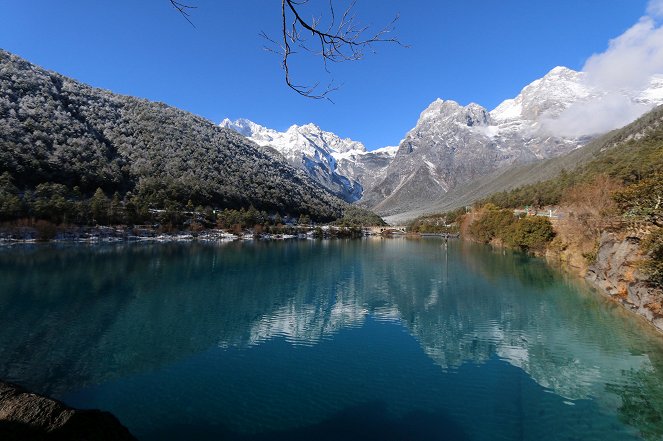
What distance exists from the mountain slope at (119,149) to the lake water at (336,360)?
82.1 meters

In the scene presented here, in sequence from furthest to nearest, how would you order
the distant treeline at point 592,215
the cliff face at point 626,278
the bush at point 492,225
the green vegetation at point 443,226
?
the green vegetation at point 443,226 < the bush at point 492,225 < the distant treeline at point 592,215 < the cliff face at point 626,278

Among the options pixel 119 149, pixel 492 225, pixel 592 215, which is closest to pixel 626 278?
pixel 592 215

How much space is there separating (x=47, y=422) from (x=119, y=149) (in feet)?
479

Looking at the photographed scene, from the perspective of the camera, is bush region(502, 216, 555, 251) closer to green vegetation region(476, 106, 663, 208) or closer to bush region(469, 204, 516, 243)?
green vegetation region(476, 106, 663, 208)

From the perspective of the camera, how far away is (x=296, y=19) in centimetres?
338

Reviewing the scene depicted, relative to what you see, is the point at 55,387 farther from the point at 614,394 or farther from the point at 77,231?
the point at 77,231

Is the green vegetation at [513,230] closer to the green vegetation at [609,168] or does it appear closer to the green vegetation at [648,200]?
the green vegetation at [609,168]

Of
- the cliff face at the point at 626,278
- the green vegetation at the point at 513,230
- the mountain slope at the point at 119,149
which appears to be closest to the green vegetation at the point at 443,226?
the green vegetation at the point at 513,230

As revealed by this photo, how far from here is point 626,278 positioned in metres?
25.7

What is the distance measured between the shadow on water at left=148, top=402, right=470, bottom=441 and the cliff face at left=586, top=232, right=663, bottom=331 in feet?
55.5

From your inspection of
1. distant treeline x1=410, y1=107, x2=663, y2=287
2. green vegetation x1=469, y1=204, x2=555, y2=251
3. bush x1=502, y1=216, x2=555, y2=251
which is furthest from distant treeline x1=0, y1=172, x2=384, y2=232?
bush x1=502, y1=216, x2=555, y2=251

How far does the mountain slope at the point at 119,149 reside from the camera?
328ft

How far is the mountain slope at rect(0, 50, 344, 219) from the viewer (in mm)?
99887

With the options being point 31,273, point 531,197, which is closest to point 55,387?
point 31,273
